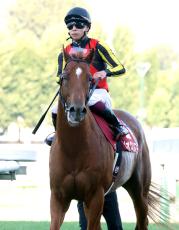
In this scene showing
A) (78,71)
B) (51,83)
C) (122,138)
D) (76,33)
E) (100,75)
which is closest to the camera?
(78,71)

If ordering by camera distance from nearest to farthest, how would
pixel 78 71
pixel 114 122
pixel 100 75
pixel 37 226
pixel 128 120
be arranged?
pixel 78 71 < pixel 100 75 < pixel 114 122 < pixel 128 120 < pixel 37 226

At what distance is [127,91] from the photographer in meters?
56.1

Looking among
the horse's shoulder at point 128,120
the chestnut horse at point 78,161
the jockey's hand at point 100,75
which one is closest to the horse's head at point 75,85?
the chestnut horse at point 78,161

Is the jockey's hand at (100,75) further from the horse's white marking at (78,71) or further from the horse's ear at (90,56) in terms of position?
the horse's white marking at (78,71)

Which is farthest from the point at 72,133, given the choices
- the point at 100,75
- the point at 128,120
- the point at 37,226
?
the point at 37,226

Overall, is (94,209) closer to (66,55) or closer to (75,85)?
(75,85)

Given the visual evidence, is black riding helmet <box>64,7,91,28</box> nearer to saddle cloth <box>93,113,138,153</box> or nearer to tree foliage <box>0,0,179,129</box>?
saddle cloth <box>93,113,138,153</box>

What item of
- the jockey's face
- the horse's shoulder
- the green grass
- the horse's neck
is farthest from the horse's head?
the green grass

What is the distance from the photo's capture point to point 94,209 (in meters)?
7.49

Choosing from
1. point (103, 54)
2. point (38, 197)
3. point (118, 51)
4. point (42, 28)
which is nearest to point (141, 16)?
point (42, 28)

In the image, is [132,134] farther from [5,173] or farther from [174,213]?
[174,213]

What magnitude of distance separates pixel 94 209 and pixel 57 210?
32 centimetres

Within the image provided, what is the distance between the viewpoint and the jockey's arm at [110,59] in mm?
8156

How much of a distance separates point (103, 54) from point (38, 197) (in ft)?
24.9
